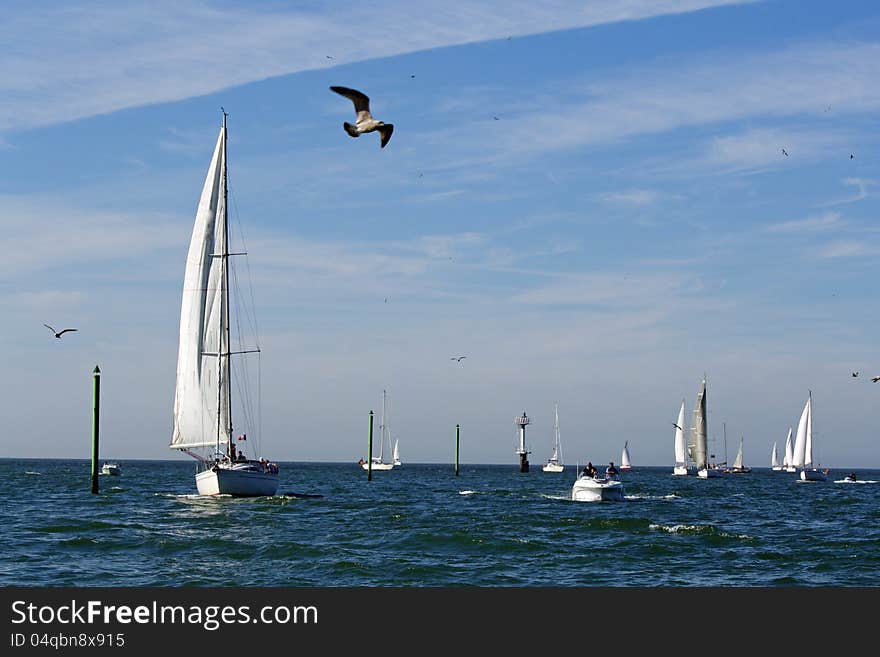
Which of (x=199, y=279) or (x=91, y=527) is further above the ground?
(x=199, y=279)

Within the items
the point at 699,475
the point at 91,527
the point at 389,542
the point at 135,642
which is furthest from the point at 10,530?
the point at 699,475

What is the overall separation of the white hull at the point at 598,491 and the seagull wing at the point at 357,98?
1719 inches

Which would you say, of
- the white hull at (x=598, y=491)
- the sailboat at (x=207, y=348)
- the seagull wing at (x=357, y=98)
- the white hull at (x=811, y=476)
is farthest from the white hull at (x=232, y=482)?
the white hull at (x=811, y=476)

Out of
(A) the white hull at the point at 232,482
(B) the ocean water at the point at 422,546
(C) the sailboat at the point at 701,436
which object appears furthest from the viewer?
(C) the sailboat at the point at 701,436

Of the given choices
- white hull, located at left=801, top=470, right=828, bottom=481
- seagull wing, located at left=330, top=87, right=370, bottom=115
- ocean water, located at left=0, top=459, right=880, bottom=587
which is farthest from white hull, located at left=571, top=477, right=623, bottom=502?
white hull, located at left=801, top=470, right=828, bottom=481

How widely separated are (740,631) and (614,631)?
7.10 ft

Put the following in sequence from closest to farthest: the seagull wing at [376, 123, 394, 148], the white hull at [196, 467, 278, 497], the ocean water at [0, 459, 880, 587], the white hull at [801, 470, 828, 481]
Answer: the seagull wing at [376, 123, 394, 148] → the ocean water at [0, 459, 880, 587] → the white hull at [196, 467, 278, 497] → the white hull at [801, 470, 828, 481]

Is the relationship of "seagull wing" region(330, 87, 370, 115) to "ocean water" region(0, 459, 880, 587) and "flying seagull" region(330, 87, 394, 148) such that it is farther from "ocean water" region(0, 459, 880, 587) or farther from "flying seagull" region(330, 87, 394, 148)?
"ocean water" region(0, 459, 880, 587)

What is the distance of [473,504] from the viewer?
65938 millimetres

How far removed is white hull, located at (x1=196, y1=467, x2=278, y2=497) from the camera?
5681 cm

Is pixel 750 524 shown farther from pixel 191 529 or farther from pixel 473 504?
pixel 191 529

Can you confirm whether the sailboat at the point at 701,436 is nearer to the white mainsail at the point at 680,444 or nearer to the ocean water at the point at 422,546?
the white mainsail at the point at 680,444

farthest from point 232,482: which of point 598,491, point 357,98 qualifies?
point 357,98

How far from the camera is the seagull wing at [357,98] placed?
2492 centimetres
